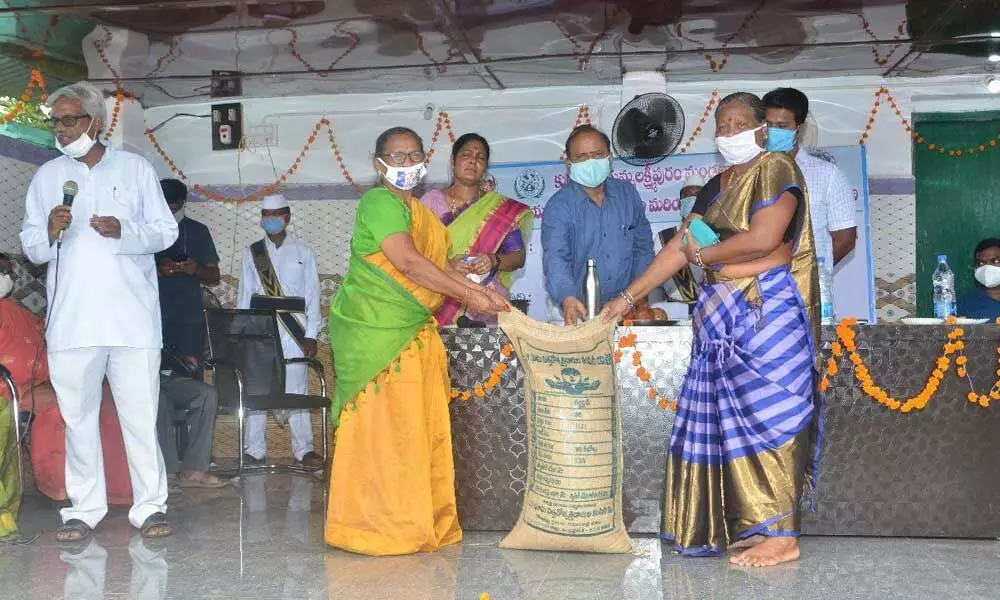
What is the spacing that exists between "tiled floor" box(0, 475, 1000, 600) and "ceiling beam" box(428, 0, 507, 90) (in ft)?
10.6

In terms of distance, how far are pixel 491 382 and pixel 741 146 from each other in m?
1.40

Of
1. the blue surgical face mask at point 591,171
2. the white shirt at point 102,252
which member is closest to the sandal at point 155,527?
the white shirt at point 102,252

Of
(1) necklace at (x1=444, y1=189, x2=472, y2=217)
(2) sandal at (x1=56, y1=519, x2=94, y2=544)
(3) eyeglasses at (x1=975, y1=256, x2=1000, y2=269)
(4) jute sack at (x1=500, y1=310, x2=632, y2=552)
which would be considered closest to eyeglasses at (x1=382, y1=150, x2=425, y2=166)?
(4) jute sack at (x1=500, y1=310, x2=632, y2=552)

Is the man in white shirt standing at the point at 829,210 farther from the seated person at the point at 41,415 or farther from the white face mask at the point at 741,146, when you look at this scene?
the seated person at the point at 41,415

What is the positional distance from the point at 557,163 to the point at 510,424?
389cm

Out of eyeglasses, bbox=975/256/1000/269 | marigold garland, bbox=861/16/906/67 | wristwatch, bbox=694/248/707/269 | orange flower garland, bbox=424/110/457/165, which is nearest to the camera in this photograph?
wristwatch, bbox=694/248/707/269

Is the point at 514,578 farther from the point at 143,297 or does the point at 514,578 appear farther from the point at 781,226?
the point at 143,297

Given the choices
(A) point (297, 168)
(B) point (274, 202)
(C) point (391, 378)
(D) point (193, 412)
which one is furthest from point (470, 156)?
(A) point (297, 168)

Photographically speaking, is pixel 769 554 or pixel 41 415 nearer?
pixel 769 554

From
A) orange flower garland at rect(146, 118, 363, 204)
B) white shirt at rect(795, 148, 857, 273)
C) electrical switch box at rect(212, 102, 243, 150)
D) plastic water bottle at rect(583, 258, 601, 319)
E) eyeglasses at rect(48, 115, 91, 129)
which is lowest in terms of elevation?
plastic water bottle at rect(583, 258, 601, 319)

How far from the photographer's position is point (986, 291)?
6.62 m

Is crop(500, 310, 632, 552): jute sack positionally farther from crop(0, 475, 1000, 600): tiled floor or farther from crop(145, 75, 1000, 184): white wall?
crop(145, 75, 1000, 184): white wall

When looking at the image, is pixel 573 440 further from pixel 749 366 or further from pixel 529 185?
pixel 529 185

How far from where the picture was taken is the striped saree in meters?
3.70
